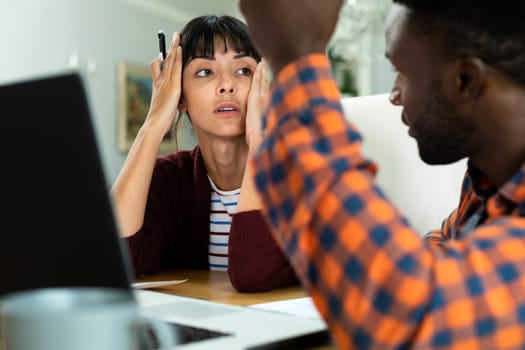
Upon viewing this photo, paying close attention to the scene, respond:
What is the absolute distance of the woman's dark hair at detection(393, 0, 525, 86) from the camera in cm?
61

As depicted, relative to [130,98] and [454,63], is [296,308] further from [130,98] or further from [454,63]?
[130,98]

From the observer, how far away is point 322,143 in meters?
0.50

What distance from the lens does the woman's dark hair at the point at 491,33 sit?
613 millimetres

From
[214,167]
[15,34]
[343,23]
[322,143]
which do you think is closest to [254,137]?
[214,167]

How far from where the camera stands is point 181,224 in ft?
4.81

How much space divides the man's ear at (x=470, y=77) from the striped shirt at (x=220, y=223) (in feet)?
2.82

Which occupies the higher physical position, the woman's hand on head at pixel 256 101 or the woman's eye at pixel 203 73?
the woman's eye at pixel 203 73

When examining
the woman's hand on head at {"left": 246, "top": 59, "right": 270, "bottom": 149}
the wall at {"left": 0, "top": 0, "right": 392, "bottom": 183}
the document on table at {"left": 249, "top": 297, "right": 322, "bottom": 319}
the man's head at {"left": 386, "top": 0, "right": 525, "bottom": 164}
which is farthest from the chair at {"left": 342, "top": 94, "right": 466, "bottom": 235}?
the wall at {"left": 0, "top": 0, "right": 392, "bottom": 183}

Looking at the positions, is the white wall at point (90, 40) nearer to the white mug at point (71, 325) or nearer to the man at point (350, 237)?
the man at point (350, 237)

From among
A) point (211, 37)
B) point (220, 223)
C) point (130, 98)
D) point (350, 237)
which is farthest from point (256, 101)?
point (130, 98)

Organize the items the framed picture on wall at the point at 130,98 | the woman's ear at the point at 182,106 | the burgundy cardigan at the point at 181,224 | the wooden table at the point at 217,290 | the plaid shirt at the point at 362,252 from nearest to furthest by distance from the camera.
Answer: the plaid shirt at the point at 362,252 < the wooden table at the point at 217,290 < the burgundy cardigan at the point at 181,224 < the woman's ear at the point at 182,106 < the framed picture on wall at the point at 130,98

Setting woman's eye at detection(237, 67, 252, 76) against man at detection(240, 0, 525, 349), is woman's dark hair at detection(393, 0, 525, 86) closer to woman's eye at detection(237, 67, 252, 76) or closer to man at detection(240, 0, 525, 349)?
man at detection(240, 0, 525, 349)

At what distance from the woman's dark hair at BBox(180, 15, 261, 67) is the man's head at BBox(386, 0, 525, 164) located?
78 cm

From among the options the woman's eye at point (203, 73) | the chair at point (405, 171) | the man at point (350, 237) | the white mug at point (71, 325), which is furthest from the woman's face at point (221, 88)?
the white mug at point (71, 325)
